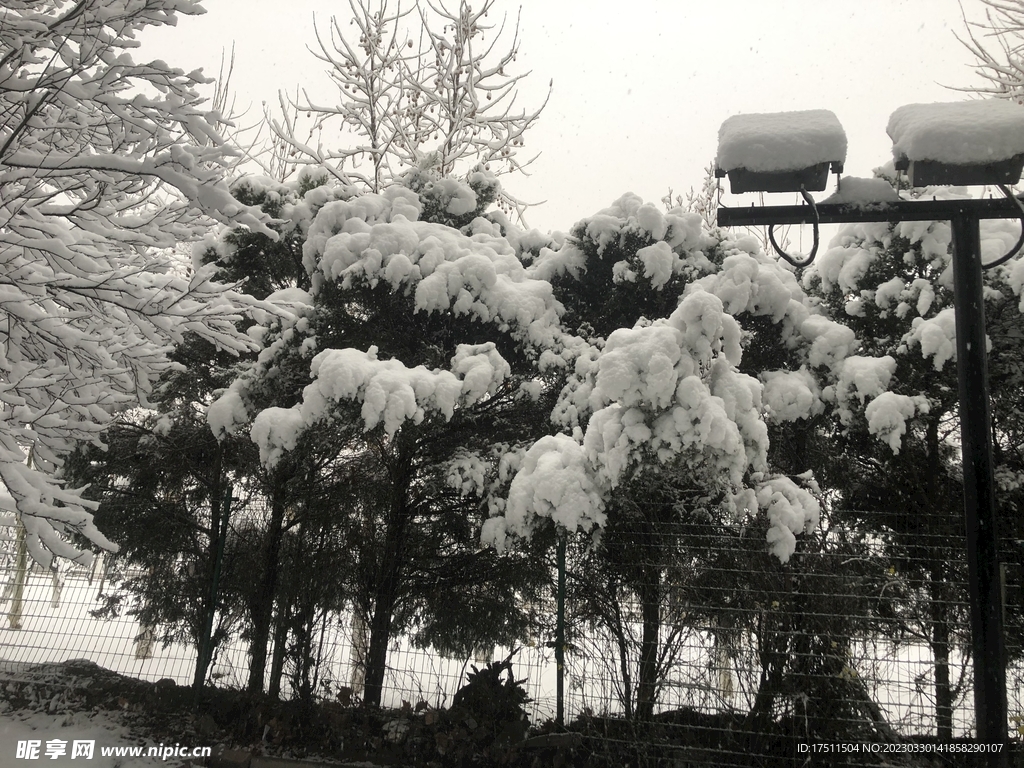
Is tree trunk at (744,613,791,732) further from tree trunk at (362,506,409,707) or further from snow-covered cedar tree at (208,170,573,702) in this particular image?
tree trunk at (362,506,409,707)

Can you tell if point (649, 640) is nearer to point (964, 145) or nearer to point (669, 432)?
point (669, 432)

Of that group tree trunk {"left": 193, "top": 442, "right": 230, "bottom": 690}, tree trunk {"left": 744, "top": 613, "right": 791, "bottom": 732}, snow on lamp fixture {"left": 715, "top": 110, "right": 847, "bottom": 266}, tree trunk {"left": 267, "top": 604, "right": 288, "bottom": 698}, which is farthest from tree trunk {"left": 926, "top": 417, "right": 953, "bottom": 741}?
tree trunk {"left": 193, "top": 442, "right": 230, "bottom": 690}

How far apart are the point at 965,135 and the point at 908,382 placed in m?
3.32

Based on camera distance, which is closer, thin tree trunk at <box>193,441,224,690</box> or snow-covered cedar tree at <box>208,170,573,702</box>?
snow-covered cedar tree at <box>208,170,573,702</box>

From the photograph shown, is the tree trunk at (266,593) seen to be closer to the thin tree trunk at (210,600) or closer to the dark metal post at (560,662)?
the thin tree trunk at (210,600)

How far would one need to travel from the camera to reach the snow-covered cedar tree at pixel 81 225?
9.37 feet

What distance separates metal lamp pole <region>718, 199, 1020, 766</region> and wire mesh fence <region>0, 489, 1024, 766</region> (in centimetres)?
128

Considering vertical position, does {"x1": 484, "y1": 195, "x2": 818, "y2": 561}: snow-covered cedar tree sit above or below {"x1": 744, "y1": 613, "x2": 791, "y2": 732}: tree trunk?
above

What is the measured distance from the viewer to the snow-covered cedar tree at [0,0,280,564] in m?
2.86

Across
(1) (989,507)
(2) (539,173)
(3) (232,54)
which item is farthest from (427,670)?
(2) (539,173)

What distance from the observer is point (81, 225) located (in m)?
3.42

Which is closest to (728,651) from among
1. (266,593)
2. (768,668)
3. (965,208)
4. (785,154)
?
(768,668)

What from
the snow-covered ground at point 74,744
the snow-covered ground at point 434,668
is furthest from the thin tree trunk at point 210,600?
the snow-covered ground at point 74,744

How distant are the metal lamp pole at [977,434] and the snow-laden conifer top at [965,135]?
0.64 ft
